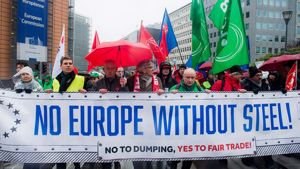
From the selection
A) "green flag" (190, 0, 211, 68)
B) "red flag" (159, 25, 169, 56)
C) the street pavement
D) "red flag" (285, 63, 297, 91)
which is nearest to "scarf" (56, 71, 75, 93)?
the street pavement

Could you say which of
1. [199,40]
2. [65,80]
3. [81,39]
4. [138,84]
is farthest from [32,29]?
[81,39]

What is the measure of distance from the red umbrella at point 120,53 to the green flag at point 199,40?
2.14 meters

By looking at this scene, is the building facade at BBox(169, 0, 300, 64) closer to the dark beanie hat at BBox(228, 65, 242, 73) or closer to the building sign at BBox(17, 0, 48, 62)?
the building sign at BBox(17, 0, 48, 62)

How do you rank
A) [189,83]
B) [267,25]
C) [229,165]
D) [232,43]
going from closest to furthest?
[189,83] < [232,43] < [229,165] < [267,25]

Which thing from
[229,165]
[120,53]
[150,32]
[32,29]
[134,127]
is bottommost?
[229,165]

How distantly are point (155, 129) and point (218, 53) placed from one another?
1.90 metres

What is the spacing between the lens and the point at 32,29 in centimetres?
2520

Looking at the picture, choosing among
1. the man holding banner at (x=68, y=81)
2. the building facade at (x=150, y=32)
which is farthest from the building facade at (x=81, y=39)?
the man holding banner at (x=68, y=81)

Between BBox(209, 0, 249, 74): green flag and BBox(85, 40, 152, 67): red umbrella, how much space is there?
117 centimetres

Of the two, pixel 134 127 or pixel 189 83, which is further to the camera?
pixel 189 83

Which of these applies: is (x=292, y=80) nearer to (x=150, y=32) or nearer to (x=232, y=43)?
(x=232, y=43)

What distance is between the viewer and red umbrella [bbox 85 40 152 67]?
504 centimetres

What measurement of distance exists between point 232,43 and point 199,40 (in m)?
1.77

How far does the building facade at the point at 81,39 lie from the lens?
62.3 meters
